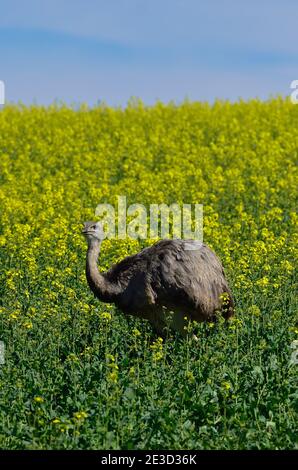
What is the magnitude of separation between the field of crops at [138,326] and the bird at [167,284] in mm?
228

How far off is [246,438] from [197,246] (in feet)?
10.7

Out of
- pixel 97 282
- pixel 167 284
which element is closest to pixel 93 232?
pixel 97 282

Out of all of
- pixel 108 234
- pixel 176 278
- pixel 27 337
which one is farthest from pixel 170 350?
pixel 108 234

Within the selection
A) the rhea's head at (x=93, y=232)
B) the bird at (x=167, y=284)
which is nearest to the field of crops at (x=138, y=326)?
the bird at (x=167, y=284)

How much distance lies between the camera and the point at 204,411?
8008 mm

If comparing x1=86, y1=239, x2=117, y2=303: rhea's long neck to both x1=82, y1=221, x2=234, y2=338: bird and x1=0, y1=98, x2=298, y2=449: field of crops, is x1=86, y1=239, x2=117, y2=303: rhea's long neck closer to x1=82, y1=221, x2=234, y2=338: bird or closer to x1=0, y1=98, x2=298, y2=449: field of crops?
x1=82, y1=221, x2=234, y2=338: bird

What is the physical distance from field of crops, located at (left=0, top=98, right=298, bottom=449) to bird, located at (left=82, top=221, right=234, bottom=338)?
228 millimetres

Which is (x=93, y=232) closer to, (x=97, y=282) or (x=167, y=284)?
(x=97, y=282)

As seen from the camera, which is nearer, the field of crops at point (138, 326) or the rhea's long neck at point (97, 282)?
the field of crops at point (138, 326)

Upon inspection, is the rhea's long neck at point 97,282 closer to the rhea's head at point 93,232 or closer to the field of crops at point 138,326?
the rhea's head at point 93,232

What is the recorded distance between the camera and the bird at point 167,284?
10117mm

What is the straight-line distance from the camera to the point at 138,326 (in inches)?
428

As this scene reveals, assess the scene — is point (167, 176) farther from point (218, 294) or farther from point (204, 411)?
point (204, 411)

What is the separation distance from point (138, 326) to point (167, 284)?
0.97 m
